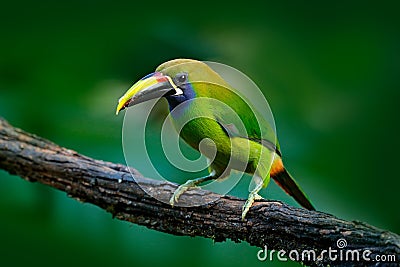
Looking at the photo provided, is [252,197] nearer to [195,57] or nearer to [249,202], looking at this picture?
[249,202]

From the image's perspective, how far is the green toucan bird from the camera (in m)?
0.98

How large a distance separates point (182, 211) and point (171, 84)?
0.88ft

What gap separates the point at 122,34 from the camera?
5.37 feet

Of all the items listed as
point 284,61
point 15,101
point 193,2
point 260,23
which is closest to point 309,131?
point 284,61

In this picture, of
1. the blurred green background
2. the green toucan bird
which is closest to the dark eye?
the green toucan bird

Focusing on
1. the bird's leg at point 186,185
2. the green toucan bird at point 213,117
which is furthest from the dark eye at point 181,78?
the bird's leg at point 186,185

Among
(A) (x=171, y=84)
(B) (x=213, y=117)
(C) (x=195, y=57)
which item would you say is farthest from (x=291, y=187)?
(C) (x=195, y=57)

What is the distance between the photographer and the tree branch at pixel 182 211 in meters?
0.90

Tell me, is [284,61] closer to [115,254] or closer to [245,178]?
Answer: [245,178]

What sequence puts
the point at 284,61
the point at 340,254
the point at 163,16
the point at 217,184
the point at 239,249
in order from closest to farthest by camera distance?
the point at 340,254 → the point at 217,184 → the point at 239,249 → the point at 284,61 → the point at 163,16

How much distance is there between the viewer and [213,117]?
3.34ft

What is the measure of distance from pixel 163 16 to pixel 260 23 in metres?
0.29

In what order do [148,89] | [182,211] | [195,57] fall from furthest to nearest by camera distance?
[195,57], [182,211], [148,89]

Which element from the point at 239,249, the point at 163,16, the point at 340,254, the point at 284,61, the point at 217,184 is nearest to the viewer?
the point at 340,254
